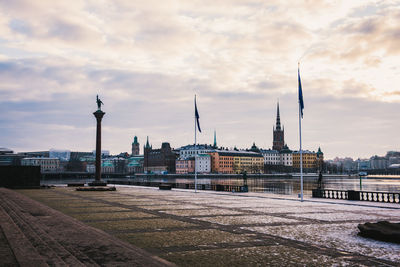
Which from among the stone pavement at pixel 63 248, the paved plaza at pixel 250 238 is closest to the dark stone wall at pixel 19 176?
the paved plaza at pixel 250 238

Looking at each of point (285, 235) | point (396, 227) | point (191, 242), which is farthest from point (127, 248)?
point (396, 227)

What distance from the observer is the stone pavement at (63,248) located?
9.73 metres

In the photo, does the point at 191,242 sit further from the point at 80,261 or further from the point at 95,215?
the point at 95,215

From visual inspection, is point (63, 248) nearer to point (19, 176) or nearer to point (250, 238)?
point (250, 238)

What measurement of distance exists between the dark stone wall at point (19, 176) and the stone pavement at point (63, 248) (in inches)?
1814

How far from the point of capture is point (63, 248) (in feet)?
37.3

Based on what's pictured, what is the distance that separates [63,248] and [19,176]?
5306 cm

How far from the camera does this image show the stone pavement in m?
9.73

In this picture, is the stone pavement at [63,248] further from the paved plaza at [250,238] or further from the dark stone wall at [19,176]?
the dark stone wall at [19,176]

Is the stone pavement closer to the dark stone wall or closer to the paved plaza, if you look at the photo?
the paved plaza

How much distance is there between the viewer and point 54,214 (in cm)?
2067

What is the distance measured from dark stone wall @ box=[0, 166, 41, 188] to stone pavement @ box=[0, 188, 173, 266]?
151 feet

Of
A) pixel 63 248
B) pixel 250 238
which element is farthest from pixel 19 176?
pixel 250 238

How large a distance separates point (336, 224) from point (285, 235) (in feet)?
15.2
